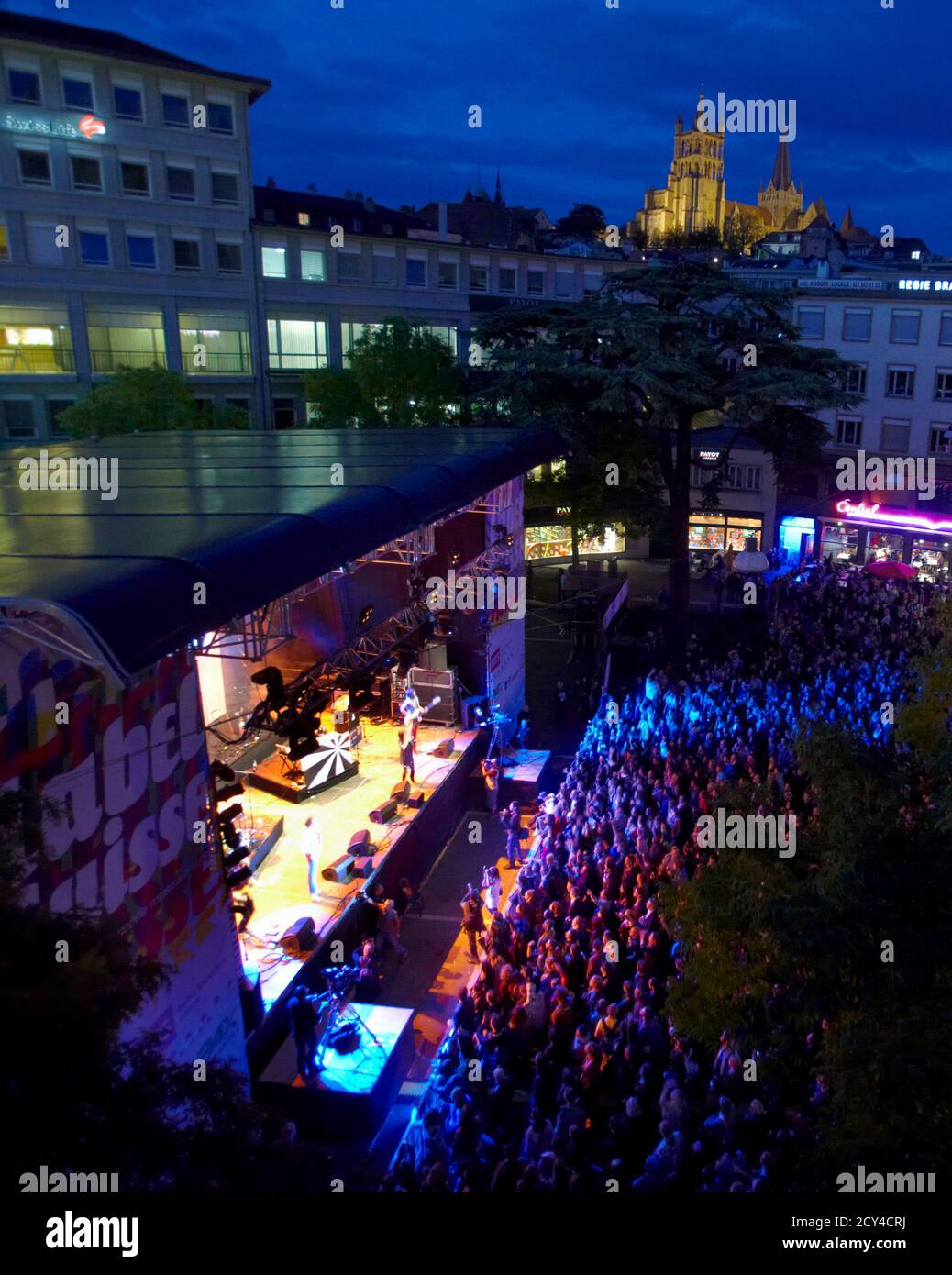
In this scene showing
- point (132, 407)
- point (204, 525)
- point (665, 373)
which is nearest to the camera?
point (204, 525)

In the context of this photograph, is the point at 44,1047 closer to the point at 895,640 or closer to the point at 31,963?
the point at 31,963

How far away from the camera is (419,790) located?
15406 mm

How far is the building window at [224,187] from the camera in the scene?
32.5 m

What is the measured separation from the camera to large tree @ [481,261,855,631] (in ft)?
72.2

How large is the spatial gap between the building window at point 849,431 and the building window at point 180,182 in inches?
977

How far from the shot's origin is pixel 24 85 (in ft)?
92.6

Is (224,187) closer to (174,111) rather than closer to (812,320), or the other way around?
(174,111)

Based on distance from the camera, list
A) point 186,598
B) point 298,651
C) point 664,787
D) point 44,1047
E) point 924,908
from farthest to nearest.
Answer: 1. point 298,651
2. point 664,787
3. point 186,598
4. point 924,908
5. point 44,1047

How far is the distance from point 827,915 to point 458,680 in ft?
44.7

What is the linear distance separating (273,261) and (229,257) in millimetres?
1717

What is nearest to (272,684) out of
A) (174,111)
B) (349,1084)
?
(349,1084)

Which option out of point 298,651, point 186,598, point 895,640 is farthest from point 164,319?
point 186,598

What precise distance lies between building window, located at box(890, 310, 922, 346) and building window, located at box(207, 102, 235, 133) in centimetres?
2429

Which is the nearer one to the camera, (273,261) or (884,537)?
(884,537)
